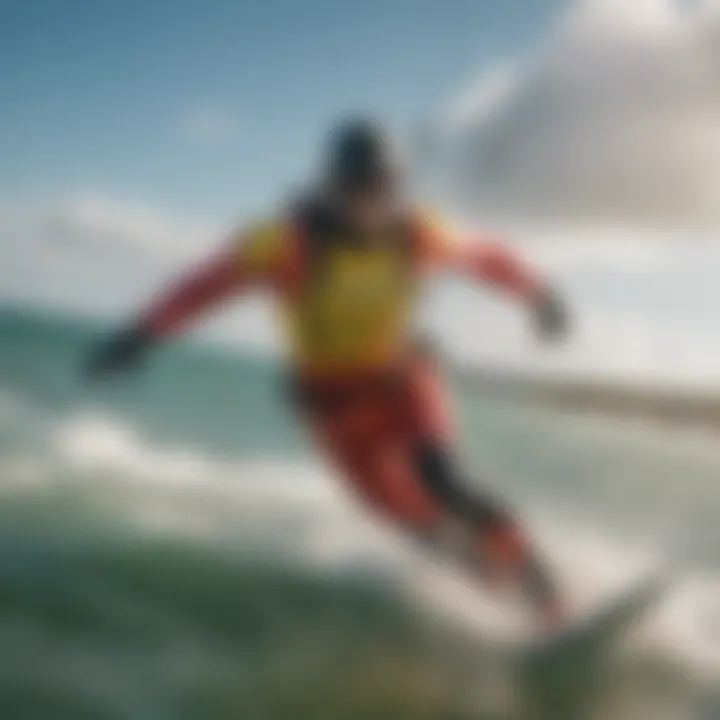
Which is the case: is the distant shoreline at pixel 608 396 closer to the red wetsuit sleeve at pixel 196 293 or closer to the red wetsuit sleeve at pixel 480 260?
the red wetsuit sleeve at pixel 480 260

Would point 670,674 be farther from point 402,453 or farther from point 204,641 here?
point 204,641

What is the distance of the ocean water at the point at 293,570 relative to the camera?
1345 millimetres

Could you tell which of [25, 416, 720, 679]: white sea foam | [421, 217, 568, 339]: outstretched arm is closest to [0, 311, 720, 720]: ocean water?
[25, 416, 720, 679]: white sea foam

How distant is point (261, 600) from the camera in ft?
4.51

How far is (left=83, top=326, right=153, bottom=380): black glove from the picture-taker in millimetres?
1405

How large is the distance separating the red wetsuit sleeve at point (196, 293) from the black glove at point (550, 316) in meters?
0.32

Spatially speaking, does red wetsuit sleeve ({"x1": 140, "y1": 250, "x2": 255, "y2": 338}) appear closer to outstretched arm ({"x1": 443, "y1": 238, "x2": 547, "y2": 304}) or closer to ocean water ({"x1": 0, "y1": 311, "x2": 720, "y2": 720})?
ocean water ({"x1": 0, "y1": 311, "x2": 720, "y2": 720})

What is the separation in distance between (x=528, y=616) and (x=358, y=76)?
635 mm

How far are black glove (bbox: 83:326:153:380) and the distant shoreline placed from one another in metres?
0.35

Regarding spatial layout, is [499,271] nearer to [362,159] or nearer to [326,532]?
[362,159]

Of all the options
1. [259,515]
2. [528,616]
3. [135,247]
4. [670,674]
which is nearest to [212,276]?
[135,247]

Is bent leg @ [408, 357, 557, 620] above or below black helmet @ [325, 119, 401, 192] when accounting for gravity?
below

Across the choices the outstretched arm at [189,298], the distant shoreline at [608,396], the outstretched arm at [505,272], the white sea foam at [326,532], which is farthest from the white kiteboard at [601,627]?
the outstretched arm at [189,298]

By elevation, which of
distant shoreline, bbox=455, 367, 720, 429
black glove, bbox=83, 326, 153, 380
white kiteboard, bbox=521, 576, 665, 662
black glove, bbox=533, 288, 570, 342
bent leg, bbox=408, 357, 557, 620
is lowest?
white kiteboard, bbox=521, 576, 665, 662
